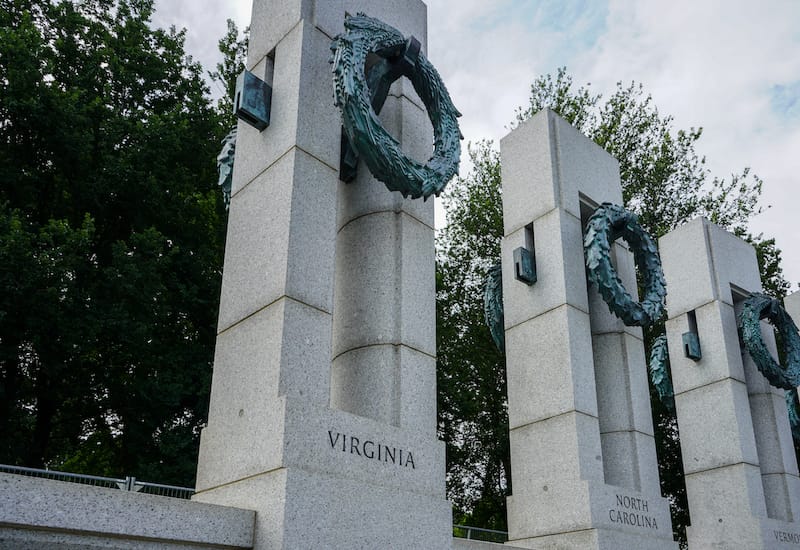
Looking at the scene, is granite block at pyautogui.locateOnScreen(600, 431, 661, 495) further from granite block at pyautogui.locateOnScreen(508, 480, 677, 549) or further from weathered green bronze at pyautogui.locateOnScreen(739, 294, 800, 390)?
weathered green bronze at pyautogui.locateOnScreen(739, 294, 800, 390)

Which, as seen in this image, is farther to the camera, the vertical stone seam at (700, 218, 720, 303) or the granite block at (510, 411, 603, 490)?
the vertical stone seam at (700, 218, 720, 303)

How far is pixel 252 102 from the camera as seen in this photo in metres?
7.41

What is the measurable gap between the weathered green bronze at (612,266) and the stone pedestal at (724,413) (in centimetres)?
329

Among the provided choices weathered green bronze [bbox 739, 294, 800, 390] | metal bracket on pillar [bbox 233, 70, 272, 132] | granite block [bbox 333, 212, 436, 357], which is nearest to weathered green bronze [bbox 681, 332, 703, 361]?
weathered green bronze [bbox 739, 294, 800, 390]

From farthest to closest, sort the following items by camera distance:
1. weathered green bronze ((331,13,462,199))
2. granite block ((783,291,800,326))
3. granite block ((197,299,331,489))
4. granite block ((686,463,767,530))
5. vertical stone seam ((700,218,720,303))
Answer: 1. granite block ((783,291,800,326))
2. vertical stone seam ((700,218,720,303))
3. granite block ((686,463,767,530))
4. weathered green bronze ((331,13,462,199))
5. granite block ((197,299,331,489))

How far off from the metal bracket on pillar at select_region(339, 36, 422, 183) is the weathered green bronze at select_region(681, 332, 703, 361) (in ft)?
27.9

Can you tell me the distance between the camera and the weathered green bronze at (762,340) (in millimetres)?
13688

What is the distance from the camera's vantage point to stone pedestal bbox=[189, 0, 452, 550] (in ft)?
19.3

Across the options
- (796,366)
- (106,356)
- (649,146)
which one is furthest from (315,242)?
(649,146)

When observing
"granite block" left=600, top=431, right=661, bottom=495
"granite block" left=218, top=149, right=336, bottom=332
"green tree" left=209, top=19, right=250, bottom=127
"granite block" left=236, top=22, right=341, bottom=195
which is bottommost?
"granite block" left=600, top=431, right=661, bottom=495

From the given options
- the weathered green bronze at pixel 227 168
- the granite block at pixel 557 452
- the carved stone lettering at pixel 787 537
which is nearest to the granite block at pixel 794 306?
the carved stone lettering at pixel 787 537

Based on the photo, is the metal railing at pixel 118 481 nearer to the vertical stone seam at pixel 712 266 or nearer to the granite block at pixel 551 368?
the granite block at pixel 551 368

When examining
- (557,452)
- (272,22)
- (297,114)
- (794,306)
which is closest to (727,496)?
(557,452)

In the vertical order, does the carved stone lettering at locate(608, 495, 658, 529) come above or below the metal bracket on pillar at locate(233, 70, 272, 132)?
below
